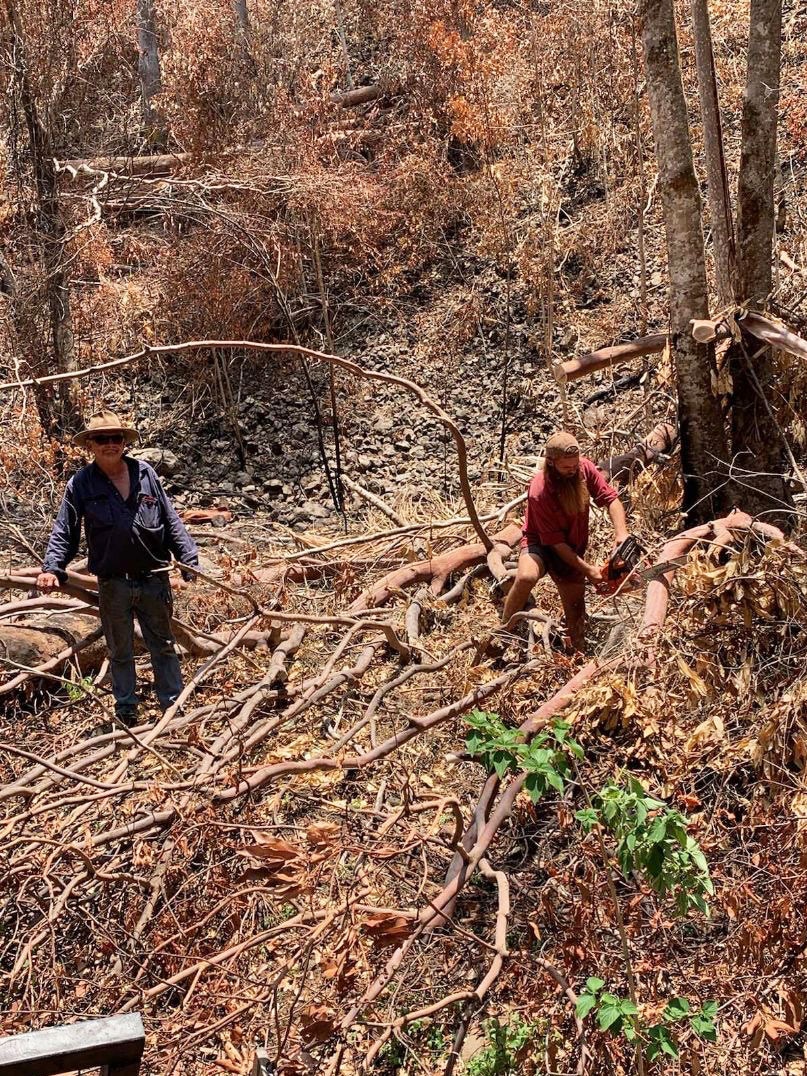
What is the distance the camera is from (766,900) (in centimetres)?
494

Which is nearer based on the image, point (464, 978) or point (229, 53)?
point (464, 978)

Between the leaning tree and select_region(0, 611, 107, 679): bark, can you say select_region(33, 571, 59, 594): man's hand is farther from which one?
the leaning tree

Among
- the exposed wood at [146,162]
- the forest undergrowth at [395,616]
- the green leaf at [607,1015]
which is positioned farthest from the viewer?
the exposed wood at [146,162]

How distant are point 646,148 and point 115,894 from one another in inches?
418

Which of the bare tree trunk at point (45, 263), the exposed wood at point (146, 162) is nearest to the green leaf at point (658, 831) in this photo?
the bare tree trunk at point (45, 263)

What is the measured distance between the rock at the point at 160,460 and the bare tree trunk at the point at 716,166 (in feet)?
23.6

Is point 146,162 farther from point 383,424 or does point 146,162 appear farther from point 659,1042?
point 659,1042

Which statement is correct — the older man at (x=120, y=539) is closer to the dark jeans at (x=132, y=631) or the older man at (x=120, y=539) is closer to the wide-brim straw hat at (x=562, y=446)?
the dark jeans at (x=132, y=631)

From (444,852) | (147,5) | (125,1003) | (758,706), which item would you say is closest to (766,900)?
(758,706)

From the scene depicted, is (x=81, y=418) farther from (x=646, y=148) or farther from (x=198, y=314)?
(x=646, y=148)

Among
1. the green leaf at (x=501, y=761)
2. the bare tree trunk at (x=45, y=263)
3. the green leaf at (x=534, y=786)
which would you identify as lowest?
the green leaf at (x=534, y=786)

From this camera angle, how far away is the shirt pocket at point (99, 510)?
6082 millimetres

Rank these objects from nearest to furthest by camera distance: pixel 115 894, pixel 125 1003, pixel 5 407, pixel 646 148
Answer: pixel 125 1003
pixel 115 894
pixel 5 407
pixel 646 148

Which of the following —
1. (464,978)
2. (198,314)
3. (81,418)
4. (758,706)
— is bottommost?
(464,978)
